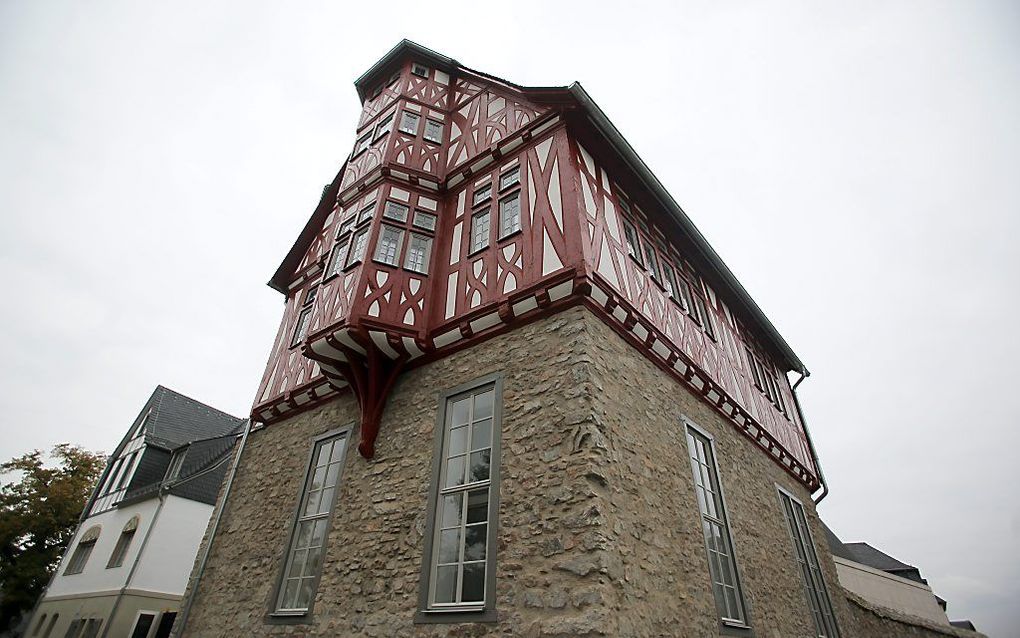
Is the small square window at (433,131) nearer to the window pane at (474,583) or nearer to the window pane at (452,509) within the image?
the window pane at (452,509)

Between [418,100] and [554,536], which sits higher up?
[418,100]

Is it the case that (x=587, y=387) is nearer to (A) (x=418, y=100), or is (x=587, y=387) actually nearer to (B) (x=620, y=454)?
(B) (x=620, y=454)

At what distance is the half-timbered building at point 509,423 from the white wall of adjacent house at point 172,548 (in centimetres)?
807

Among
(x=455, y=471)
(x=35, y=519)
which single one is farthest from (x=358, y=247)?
(x=35, y=519)

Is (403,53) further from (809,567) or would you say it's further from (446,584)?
(809,567)

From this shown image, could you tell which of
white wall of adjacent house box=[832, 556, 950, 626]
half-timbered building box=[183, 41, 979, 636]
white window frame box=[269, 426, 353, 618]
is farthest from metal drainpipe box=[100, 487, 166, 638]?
white wall of adjacent house box=[832, 556, 950, 626]

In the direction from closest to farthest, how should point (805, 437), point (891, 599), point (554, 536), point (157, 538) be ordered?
point (554, 536) < point (805, 437) < point (157, 538) < point (891, 599)

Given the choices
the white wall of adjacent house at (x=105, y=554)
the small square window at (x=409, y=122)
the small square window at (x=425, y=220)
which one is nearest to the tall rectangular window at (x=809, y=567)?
the small square window at (x=425, y=220)

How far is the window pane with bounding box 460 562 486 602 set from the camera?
16.4 feet

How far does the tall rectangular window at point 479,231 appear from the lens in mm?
7606

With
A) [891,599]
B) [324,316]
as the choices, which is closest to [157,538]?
[324,316]

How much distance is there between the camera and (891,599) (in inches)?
808

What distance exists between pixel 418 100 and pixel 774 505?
10680mm

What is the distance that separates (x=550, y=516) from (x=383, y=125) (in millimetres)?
8828
